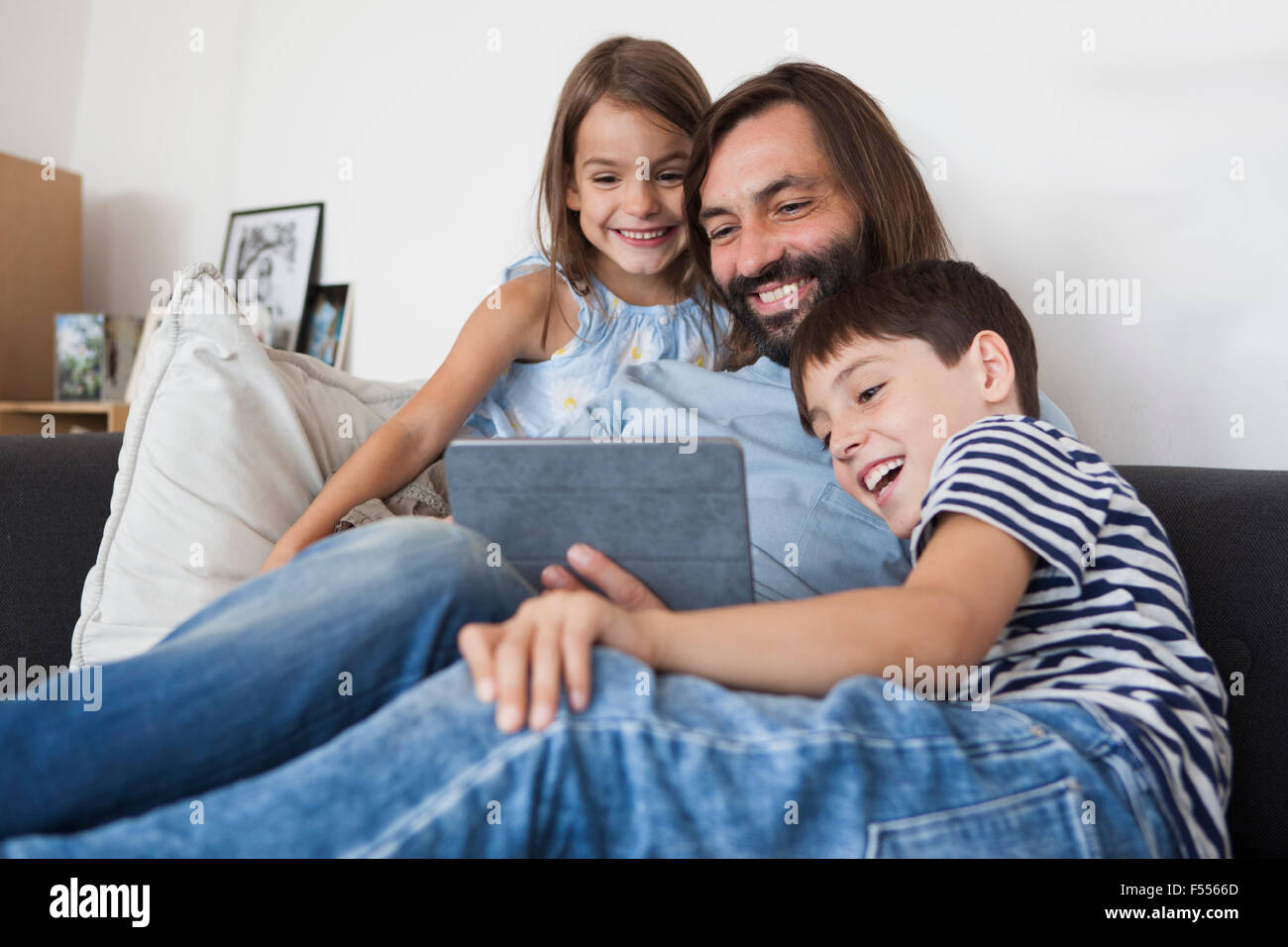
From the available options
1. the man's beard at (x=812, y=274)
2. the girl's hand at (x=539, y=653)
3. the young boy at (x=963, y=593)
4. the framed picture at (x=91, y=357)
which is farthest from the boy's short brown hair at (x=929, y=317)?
the framed picture at (x=91, y=357)

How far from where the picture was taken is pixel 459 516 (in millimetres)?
896

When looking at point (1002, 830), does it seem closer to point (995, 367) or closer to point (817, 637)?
point (817, 637)

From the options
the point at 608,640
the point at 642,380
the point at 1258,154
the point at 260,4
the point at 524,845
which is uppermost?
the point at 260,4

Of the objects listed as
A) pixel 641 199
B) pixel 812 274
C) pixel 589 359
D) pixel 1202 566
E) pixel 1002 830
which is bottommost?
pixel 1002 830

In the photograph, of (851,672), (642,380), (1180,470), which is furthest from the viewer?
(642,380)

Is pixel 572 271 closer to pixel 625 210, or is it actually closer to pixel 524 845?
pixel 625 210

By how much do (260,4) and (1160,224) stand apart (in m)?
2.44

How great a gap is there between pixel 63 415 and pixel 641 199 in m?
2.12

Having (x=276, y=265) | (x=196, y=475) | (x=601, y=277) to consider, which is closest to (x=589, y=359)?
(x=601, y=277)

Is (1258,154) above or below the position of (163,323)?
above

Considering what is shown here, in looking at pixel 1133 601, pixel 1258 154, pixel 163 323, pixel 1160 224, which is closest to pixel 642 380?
pixel 163 323

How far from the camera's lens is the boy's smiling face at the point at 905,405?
40.7 inches

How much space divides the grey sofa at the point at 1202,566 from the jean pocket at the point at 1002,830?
57cm

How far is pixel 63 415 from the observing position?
298 centimetres
